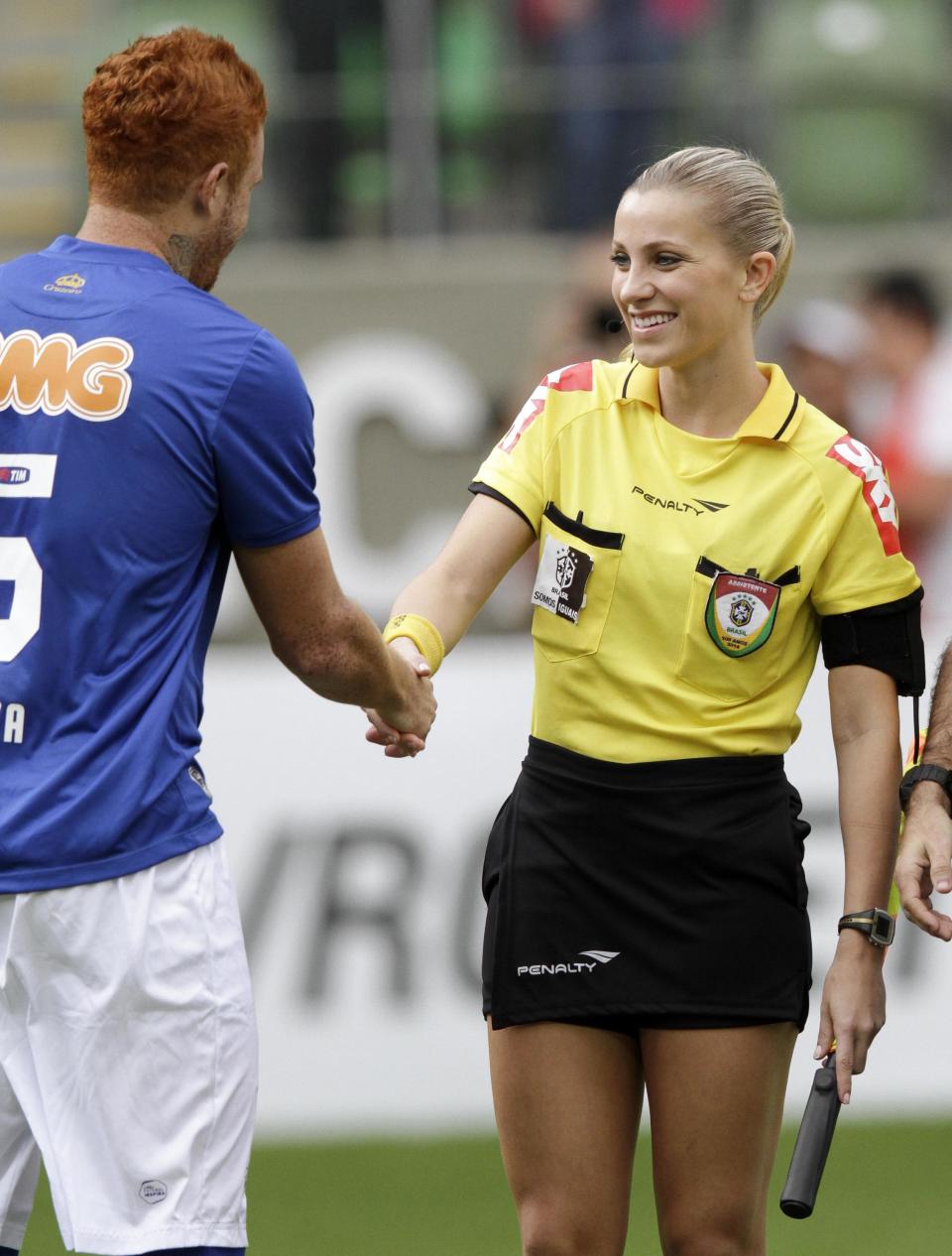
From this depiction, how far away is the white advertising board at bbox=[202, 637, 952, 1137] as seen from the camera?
19.5ft

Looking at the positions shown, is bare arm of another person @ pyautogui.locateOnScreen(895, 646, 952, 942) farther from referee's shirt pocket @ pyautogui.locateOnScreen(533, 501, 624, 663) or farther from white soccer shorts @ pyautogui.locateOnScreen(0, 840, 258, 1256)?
white soccer shorts @ pyautogui.locateOnScreen(0, 840, 258, 1256)

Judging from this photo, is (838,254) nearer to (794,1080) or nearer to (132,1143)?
(794,1080)

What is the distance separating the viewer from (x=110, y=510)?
101 inches

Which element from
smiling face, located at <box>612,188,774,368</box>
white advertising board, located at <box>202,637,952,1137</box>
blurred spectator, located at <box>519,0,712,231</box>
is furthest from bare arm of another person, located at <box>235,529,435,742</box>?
blurred spectator, located at <box>519,0,712,231</box>

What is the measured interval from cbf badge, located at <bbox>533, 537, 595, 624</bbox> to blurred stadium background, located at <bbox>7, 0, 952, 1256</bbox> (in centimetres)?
255

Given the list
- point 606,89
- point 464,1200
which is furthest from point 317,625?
point 606,89

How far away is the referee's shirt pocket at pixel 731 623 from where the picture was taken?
9.44 feet

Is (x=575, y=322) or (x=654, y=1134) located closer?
(x=654, y=1134)

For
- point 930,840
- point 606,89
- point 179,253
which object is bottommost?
point 930,840

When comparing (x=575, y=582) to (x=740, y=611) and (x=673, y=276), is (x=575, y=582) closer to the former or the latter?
(x=740, y=611)

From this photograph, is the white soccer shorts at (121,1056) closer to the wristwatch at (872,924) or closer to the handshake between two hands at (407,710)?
the handshake between two hands at (407,710)

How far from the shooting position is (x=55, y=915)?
2.61 metres

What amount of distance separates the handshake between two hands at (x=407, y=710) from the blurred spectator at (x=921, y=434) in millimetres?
3735

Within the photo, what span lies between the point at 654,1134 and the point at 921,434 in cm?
411
